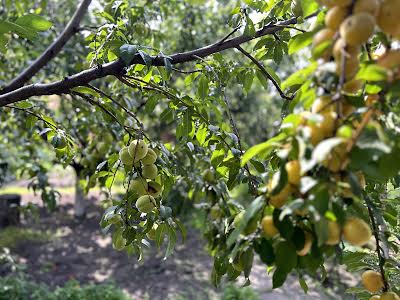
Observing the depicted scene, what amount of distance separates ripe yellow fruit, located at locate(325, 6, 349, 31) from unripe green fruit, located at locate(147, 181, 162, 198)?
689 millimetres

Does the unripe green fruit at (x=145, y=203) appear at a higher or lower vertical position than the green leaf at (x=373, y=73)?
lower

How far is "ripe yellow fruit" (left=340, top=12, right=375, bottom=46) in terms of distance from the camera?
513mm

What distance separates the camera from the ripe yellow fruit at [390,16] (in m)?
0.54

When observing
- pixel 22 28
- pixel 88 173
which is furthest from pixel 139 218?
pixel 88 173

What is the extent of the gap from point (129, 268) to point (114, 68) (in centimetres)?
360

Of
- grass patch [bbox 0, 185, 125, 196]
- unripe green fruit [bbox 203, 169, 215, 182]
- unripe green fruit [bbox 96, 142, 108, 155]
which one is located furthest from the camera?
grass patch [bbox 0, 185, 125, 196]

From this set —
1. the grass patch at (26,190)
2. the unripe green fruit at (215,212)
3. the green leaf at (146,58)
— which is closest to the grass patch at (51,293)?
the unripe green fruit at (215,212)

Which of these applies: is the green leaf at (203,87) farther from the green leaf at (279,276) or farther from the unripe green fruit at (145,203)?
the green leaf at (279,276)

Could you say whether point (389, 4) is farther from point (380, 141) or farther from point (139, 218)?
point (139, 218)

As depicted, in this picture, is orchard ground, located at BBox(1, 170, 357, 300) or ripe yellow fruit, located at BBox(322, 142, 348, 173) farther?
orchard ground, located at BBox(1, 170, 357, 300)

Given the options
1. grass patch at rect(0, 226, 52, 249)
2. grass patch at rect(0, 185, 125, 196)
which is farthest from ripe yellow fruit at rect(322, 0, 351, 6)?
grass patch at rect(0, 185, 125, 196)

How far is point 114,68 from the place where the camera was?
1.17 metres

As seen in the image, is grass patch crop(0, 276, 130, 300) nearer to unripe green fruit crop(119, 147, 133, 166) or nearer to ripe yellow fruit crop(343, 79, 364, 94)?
unripe green fruit crop(119, 147, 133, 166)

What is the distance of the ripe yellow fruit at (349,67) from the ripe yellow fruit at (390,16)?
0.06 m
